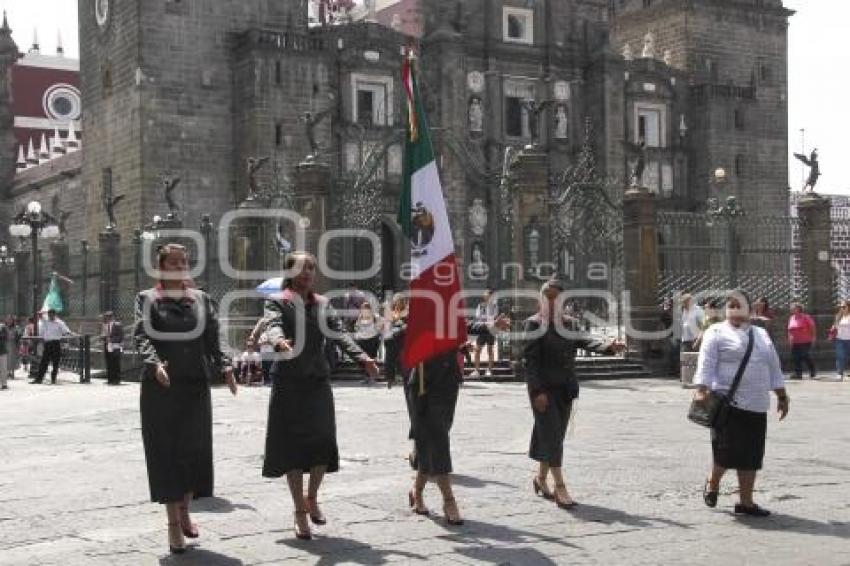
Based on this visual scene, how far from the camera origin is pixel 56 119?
2630 inches

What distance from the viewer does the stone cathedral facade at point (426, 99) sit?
129 ft

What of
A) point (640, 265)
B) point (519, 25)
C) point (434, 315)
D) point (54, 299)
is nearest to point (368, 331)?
point (640, 265)

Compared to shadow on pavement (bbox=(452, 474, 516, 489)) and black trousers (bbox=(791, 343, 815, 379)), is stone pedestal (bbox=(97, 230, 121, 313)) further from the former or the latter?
shadow on pavement (bbox=(452, 474, 516, 489))

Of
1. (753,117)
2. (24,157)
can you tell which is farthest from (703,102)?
(24,157)

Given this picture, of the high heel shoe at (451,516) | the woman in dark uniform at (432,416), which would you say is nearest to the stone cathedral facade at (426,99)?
the woman in dark uniform at (432,416)

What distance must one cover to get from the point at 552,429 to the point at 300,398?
1912 mm

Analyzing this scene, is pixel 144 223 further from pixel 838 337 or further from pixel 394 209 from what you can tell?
pixel 838 337

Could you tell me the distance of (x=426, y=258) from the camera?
8477mm

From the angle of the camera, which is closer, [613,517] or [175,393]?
[175,393]

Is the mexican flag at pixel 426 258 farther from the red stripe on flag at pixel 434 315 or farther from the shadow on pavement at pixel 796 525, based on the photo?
the shadow on pavement at pixel 796 525

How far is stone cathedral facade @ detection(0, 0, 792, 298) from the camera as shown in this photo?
39.3 metres

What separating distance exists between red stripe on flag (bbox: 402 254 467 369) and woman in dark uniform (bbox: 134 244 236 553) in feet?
4.93

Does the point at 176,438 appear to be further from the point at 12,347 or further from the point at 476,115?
the point at 476,115

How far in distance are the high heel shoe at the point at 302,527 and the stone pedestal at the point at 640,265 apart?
15667 mm
